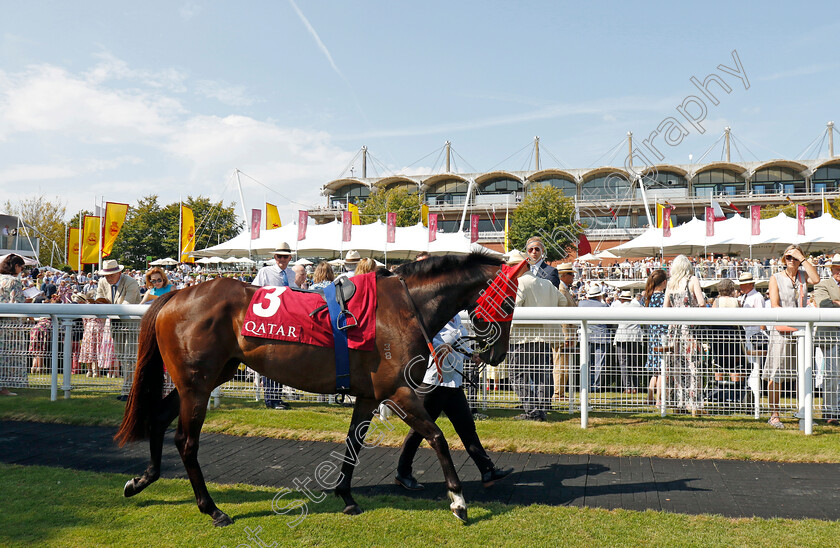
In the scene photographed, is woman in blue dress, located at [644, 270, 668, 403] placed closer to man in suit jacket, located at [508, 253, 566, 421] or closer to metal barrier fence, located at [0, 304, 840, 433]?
metal barrier fence, located at [0, 304, 840, 433]

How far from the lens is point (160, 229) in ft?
155

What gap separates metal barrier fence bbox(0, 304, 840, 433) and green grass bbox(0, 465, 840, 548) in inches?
77.5

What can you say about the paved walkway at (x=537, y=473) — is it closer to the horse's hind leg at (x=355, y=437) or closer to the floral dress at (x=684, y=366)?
the horse's hind leg at (x=355, y=437)

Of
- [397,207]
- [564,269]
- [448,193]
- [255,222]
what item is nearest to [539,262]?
[564,269]

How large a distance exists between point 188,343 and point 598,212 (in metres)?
54.8

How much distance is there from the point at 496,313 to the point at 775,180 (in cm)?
6467

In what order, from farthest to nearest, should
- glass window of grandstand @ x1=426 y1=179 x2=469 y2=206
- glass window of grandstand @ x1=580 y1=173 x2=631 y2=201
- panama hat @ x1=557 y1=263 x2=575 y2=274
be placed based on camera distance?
glass window of grandstand @ x1=426 y1=179 x2=469 y2=206 → glass window of grandstand @ x1=580 y1=173 x2=631 y2=201 → panama hat @ x1=557 y1=263 x2=575 y2=274

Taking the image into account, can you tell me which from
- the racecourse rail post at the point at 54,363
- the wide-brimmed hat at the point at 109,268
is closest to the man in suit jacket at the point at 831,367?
the wide-brimmed hat at the point at 109,268

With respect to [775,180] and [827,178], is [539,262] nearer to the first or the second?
[775,180]

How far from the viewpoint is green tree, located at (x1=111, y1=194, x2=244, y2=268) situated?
152 ft

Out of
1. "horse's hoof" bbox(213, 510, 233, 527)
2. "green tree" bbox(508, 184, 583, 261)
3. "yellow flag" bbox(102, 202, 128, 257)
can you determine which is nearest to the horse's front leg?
"horse's hoof" bbox(213, 510, 233, 527)

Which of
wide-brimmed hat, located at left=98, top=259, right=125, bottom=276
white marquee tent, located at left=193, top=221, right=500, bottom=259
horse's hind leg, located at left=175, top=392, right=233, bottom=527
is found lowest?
horse's hind leg, located at left=175, top=392, right=233, bottom=527

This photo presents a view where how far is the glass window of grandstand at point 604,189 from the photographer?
2173 inches

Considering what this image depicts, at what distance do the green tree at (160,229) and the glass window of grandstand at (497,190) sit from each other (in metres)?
24.7
